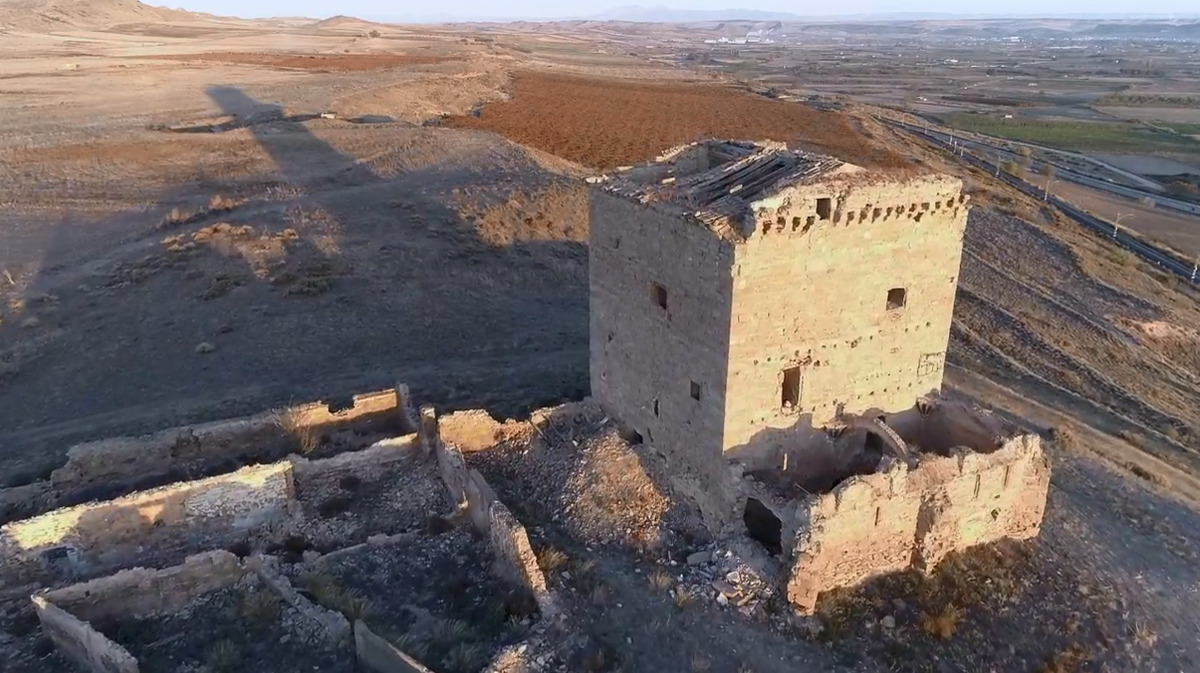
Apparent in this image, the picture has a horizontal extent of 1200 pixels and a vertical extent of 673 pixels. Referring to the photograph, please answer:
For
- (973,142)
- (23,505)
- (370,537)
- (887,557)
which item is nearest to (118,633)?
(370,537)

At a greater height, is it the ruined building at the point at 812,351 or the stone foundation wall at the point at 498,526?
the ruined building at the point at 812,351

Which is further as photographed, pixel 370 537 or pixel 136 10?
pixel 136 10

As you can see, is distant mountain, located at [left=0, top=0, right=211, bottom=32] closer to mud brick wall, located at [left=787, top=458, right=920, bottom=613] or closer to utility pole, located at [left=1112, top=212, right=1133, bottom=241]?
utility pole, located at [left=1112, top=212, right=1133, bottom=241]

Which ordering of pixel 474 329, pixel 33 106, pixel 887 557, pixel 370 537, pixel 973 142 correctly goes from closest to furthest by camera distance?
1. pixel 887 557
2. pixel 370 537
3. pixel 474 329
4. pixel 33 106
5. pixel 973 142

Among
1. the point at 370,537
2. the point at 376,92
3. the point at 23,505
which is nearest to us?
the point at 370,537

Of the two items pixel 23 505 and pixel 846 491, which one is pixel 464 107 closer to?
pixel 23 505

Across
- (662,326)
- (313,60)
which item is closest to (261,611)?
(662,326)

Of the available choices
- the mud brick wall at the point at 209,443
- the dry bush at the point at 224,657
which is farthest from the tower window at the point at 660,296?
the dry bush at the point at 224,657

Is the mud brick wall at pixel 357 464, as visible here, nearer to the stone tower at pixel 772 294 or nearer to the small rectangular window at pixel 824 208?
the stone tower at pixel 772 294
